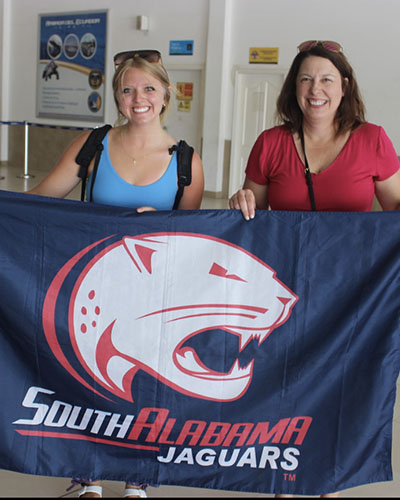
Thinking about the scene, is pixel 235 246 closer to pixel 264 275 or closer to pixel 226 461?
pixel 264 275

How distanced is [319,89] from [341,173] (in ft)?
0.99

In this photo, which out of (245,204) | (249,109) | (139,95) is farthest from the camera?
(249,109)

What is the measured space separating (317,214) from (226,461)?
869 millimetres

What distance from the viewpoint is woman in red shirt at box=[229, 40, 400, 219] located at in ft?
6.61

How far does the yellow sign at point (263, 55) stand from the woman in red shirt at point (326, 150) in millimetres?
7833

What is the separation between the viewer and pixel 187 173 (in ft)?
6.70

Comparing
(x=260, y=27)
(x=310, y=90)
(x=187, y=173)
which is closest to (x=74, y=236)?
(x=187, y=173)

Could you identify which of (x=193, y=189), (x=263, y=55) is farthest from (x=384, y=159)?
(x=263, y=55)

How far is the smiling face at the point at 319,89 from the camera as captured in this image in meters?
2.01

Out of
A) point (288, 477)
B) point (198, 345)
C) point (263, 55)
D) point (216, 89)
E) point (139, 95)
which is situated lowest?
point (288, 477)

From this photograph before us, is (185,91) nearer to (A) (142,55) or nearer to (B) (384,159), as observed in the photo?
(A) (142,55)

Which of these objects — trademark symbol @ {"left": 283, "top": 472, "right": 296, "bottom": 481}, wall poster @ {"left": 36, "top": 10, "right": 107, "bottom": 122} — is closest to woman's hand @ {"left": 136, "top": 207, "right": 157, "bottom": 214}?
trademark symbol @ {"left": 283, "top": 472, "right": 296, "bottom": 481}

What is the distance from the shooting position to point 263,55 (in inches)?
380

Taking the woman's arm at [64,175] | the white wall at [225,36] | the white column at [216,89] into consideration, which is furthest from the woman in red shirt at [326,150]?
the white column at [216,89]
